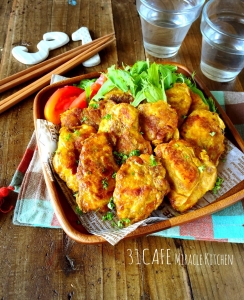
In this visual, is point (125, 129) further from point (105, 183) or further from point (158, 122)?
point (105, 183)

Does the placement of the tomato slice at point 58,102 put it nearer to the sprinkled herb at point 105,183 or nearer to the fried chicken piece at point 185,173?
the sprinkled herb at point 105,183

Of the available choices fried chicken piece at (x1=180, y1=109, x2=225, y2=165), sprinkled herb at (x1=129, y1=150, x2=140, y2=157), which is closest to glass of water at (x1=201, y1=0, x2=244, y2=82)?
fried chicken piece at (x1=180, y1=109, x2=225, y2=165)

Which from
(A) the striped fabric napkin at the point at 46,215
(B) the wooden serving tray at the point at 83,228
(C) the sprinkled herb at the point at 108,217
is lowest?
(A) the striped fabric napkin at the point at 46,215

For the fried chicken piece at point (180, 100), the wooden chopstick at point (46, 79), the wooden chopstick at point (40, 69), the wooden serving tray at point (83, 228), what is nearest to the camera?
the wooden serving tray at point (83, 228)

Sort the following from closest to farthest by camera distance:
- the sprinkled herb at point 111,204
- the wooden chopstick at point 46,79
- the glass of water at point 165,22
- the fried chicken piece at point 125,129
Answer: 1. the sprinkled herb at point 111,204
2. the fried chicken piece at point 125,129
3. the wooden chopstick at point 46,79
4. the glass of water at point 165,22

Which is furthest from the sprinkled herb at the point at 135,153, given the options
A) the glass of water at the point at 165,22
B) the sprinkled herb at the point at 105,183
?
the glass of water at the point at 165,22

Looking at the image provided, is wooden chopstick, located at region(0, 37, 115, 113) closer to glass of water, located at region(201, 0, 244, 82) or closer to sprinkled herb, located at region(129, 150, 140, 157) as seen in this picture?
glass of water, located at region(201, 0, 244, 82)

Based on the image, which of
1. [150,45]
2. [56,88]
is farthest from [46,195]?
[150,45]
